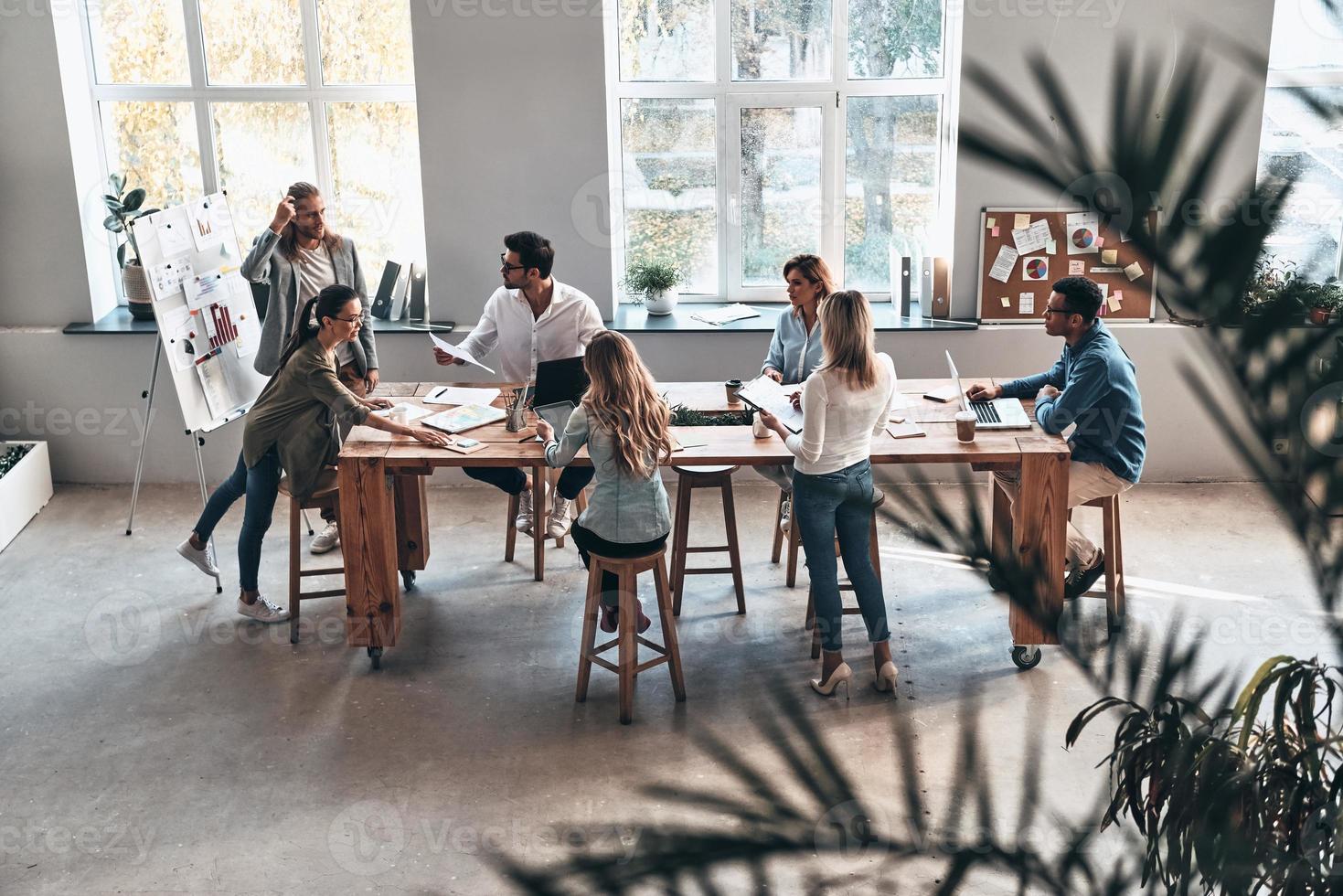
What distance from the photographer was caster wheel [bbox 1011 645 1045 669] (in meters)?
4.80

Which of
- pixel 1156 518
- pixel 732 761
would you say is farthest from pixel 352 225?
pixel 732 761

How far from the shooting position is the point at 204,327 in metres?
5.90

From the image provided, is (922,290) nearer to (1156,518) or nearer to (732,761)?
(1156,518)

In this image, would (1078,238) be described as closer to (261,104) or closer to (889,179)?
(889,179)

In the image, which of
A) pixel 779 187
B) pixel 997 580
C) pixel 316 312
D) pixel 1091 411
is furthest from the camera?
pixel 779 187

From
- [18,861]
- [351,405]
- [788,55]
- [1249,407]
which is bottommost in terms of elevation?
[18,861]

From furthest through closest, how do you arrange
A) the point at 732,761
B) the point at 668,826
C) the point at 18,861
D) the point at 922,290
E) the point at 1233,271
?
1. the point at 922,290
2. the point at 18,861
3. the point at 732,761
4. the point at 668,826
5. the point at 1233,271

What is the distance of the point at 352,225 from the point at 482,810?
3.91 meters

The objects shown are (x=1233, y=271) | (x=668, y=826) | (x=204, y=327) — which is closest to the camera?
(x=1233, y=271)

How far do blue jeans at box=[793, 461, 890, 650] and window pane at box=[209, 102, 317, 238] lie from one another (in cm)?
376

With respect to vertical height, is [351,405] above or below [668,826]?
below

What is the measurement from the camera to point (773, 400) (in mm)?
4902

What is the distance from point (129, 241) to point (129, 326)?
1.46ft

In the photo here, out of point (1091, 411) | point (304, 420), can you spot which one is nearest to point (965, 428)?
point (1091, 411)
